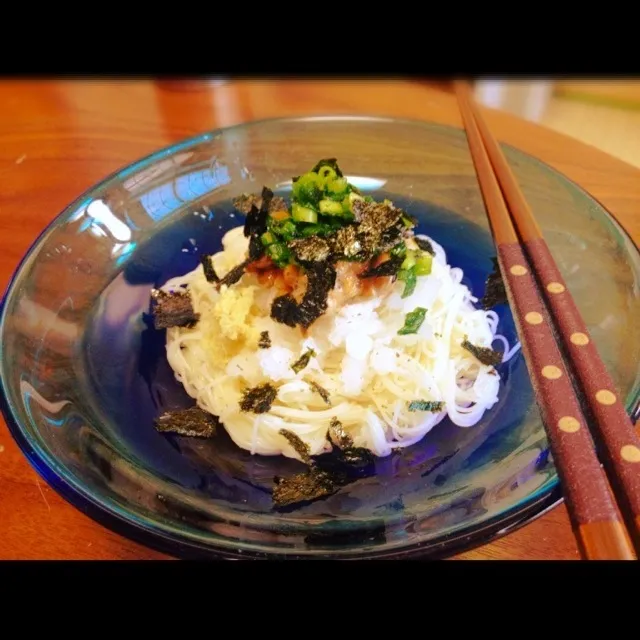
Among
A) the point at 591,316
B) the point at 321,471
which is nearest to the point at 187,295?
the point at 321,471

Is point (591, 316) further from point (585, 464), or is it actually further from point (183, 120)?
point (183, 120)

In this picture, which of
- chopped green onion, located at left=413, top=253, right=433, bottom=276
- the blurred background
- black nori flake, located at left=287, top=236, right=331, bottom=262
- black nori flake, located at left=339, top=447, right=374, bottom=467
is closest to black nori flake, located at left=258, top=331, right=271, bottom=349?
black nori flake, located at left=287, top=236, right=331, bottom=262

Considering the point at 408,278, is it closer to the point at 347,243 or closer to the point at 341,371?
the point at 347,243

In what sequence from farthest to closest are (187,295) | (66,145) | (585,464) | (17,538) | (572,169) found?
(66,145) → (572,169) → (187,295) → (17,538) → (585,464)

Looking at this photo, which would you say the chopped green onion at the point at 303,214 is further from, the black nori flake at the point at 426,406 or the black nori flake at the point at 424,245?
the black nori flake at the point at 426,406

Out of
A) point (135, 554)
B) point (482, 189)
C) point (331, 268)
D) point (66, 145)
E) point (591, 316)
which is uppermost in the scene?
point (66, 145)

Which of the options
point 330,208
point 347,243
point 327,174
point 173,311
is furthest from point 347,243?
point 173,311

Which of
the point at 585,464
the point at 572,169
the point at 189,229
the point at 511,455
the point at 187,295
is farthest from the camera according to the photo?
the point at 572,169
